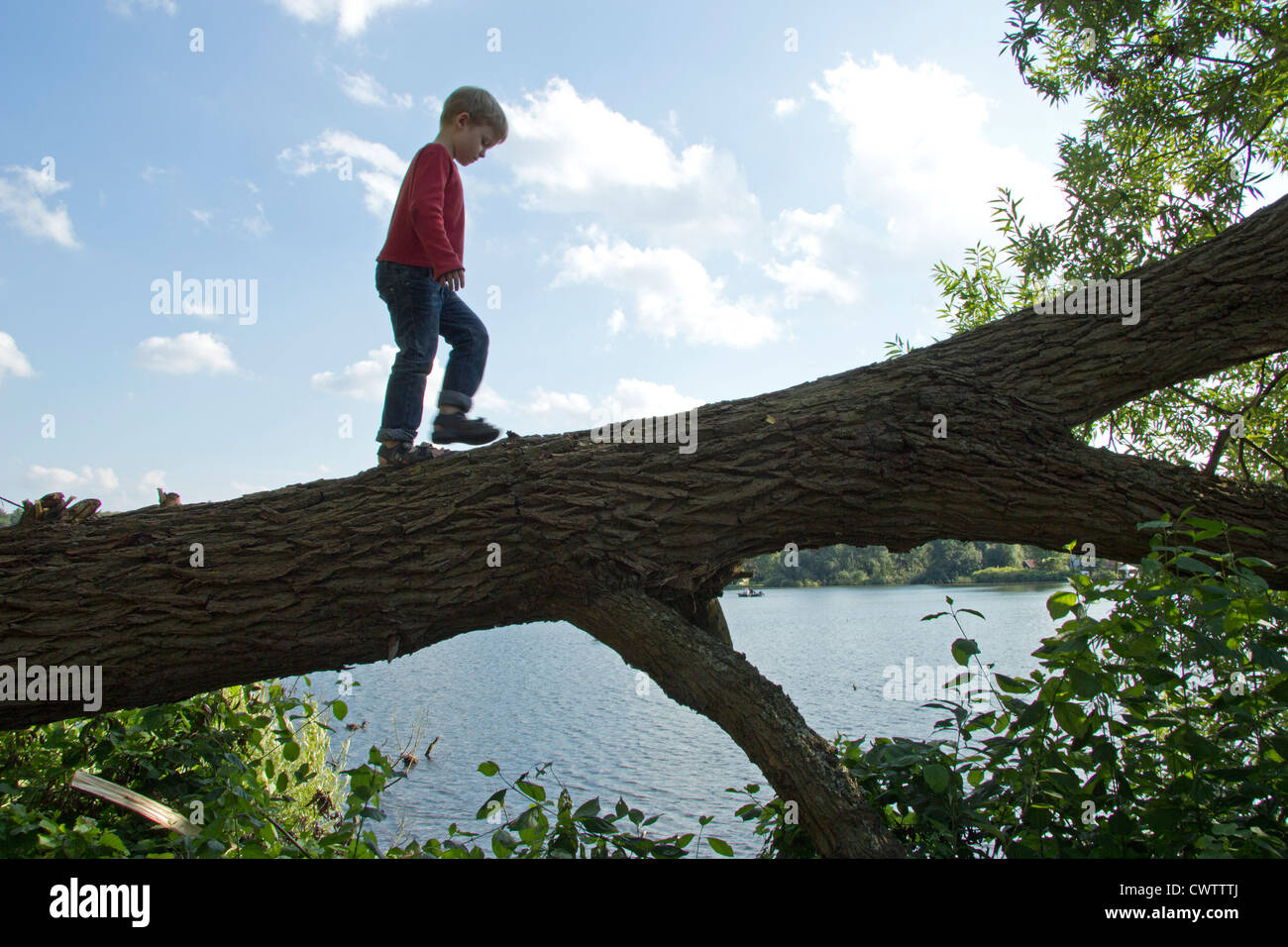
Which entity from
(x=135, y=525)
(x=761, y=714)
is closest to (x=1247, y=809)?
(x=761, y=714)

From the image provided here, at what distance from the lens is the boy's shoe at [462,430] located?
3918 millimetres

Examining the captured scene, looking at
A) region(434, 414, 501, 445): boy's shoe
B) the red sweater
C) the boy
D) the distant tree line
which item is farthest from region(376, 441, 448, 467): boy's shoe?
the distant tree line

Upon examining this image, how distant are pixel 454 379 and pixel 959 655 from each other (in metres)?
2.70

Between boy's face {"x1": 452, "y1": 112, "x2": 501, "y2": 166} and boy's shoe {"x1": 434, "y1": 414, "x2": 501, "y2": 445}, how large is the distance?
1.29 meters

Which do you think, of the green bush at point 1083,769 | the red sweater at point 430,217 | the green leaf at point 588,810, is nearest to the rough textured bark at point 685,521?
the green bush at point 1083,769

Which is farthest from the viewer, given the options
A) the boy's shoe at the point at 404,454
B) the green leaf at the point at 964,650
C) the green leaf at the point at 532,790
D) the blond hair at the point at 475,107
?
the blond hair at the point at 475,107

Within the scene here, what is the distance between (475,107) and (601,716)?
32.3ft

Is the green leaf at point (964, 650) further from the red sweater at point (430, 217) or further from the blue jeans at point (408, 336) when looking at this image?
the red sweater at point (430, 217)

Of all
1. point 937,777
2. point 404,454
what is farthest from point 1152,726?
point 404,454

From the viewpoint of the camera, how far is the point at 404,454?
142 inches

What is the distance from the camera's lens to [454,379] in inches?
159

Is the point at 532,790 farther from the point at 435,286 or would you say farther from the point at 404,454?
the point at 435,286

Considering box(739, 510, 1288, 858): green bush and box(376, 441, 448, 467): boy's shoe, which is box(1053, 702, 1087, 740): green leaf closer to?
box(739, 510, 1288, 858): green bush

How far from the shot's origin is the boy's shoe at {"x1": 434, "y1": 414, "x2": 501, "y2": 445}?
12.9 ft
